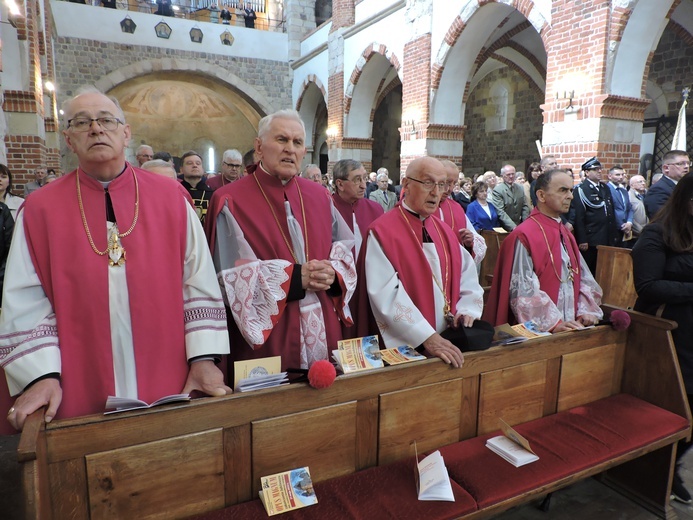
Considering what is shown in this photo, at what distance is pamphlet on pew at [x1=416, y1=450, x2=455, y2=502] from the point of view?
1876 mm

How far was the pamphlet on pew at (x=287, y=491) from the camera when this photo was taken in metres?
1.78

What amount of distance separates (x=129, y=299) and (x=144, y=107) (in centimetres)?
1840

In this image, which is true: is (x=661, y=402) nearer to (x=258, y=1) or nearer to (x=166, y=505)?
(x=166, y=505)

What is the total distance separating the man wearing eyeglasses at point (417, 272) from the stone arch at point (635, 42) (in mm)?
5188

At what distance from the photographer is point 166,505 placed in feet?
5.69

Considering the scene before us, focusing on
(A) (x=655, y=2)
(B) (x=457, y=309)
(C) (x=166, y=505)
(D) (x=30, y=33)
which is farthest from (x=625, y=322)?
(D) (x=30, y=33)

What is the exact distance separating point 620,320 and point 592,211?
12.1ft

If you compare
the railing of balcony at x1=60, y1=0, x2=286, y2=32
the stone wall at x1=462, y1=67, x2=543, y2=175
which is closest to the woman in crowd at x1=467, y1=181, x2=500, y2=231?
the stone wall at x1=462, y1=67, x2=543, y2=175

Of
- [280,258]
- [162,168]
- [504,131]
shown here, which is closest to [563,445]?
[280,258]

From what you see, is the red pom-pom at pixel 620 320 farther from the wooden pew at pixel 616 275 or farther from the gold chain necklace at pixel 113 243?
the wooden pew at pixel 616 275

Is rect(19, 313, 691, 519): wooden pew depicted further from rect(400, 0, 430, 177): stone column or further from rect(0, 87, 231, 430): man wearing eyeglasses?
rect(400, 0, 430, 177): stone column

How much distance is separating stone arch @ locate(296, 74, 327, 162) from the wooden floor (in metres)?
13.5

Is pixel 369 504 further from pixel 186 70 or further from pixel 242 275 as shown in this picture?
pixel 186 70

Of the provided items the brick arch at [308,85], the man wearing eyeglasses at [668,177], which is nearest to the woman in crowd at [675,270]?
the man wearing eyeglasses at [668,177]
